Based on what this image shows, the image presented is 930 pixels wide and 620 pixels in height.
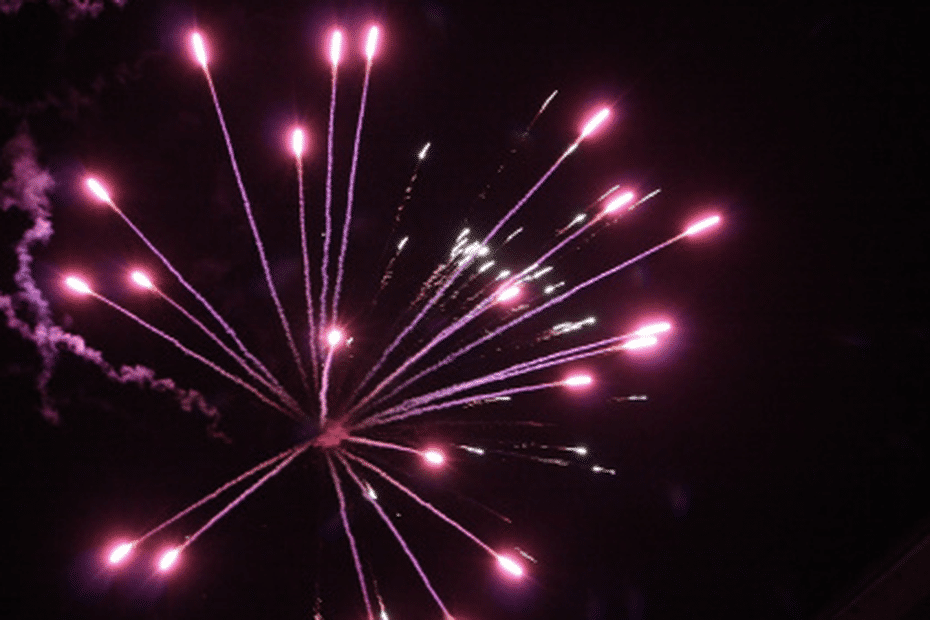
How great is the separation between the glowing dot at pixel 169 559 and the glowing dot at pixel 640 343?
4.22m

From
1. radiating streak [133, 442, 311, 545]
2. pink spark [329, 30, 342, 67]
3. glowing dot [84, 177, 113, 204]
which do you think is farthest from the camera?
radiating streak [133, 442, 311, 545]

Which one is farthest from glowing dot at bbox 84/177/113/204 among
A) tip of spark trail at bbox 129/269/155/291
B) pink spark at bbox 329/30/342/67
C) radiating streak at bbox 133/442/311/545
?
radiating streak at bbox 133/442/311/545

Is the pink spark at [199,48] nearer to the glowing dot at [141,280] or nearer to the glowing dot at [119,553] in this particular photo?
the glowing dot at [141,280]

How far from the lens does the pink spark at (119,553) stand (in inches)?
256

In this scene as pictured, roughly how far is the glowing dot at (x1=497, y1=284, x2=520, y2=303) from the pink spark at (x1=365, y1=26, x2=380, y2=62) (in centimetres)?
209

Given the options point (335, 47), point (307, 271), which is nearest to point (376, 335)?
point (307, 271)

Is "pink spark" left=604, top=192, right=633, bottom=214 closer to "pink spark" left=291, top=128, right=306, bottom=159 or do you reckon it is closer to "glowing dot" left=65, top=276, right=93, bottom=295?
→ "pink spark" left=291, top=128, right=306, bottom=159

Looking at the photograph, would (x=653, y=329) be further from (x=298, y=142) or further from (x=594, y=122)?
(x=298, y=142)

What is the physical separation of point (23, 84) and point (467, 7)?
3512 mm

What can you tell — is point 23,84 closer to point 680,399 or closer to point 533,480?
point 533,480

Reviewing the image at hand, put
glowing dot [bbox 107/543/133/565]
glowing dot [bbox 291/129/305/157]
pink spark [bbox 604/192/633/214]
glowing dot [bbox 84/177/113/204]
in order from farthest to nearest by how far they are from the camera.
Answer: glowing dot [bbox 107/543/133/565], pink spark [bbox 604/192/633/214], glowing dot [bbox 84/177/113/204], glowing dot [bbox 291/129/305/157]

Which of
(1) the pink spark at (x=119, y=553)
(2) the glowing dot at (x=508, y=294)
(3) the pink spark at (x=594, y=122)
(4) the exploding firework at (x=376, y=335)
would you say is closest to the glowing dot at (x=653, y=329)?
(4) the exploding firework at (x=376, y=335)

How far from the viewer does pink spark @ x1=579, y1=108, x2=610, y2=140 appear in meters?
6.10

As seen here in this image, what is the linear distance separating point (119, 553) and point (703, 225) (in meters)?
5.98
